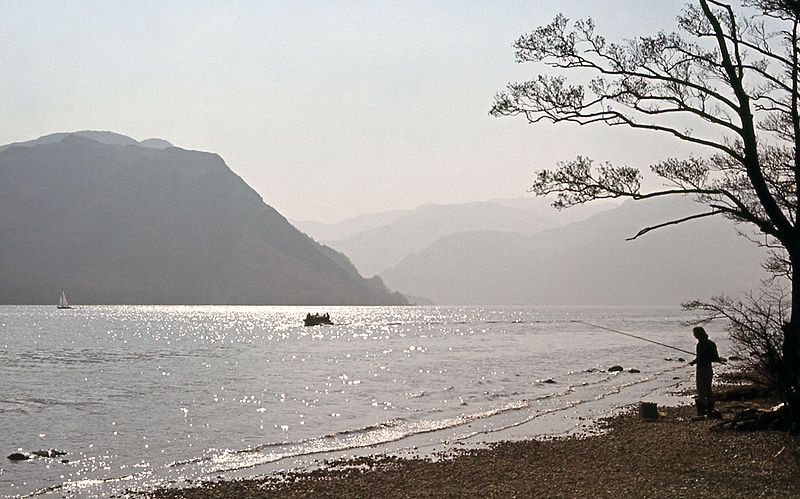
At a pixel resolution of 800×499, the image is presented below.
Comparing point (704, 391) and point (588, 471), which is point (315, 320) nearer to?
point (704, 391)

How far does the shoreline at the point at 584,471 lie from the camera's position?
12.3 meters

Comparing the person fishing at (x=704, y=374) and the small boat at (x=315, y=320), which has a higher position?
the person fishing at (x=704, y=374)

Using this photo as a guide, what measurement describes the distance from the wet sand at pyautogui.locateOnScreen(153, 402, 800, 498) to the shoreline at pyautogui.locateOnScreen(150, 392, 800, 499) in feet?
0.06

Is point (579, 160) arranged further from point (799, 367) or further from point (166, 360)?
point (166, 360)

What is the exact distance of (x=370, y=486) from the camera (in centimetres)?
1515

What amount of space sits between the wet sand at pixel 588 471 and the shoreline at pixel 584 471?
2 cm

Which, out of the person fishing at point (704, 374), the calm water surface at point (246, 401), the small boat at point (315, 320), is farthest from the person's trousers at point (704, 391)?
the small boat at point (315, 320)

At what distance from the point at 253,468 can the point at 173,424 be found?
411 inches

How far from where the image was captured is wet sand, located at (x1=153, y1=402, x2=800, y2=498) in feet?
40.2

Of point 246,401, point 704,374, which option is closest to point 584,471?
point 704,374

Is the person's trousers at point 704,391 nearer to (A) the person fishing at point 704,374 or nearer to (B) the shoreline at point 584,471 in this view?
(A) the person fishing at point 704,374

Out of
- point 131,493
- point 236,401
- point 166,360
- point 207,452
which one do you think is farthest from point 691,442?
point 166,360

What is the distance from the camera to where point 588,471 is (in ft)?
47.3

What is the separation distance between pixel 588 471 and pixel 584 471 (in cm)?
8
